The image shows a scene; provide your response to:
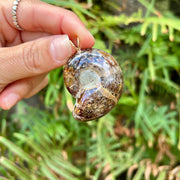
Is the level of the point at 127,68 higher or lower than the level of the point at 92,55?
lower

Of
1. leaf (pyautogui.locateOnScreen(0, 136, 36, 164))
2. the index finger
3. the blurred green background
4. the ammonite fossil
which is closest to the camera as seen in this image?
the ammonite fossil

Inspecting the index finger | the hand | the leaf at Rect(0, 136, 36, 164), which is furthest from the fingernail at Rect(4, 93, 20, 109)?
the index finger

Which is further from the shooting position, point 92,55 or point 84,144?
point 84,144

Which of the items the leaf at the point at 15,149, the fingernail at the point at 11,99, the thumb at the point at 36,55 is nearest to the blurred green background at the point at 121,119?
the leaf at the point at 15,149

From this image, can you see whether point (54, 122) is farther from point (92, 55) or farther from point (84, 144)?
point (92, 55)

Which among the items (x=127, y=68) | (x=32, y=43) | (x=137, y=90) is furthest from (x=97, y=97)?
(x=137, y=90)

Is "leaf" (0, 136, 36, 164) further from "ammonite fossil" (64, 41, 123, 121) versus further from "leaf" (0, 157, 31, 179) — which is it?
"ammonite fossil" (64, 41, 123, 121)

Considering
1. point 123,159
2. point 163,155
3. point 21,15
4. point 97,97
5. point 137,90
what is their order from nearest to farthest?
1. point 97,97
2. point 21,15
3. point 123,159
4. point 163,155
5. point 137,90
